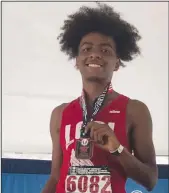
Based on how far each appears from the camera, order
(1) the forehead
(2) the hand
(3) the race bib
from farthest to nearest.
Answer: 1. (1) the forehead
2. (3) the race bib
3. (2) the hand

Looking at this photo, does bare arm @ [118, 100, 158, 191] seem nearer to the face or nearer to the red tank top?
the red tank top

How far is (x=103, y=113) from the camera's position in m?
0.96

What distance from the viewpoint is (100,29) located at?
1026 millimetres

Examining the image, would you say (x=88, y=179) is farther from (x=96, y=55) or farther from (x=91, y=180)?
(x=96, y=55)

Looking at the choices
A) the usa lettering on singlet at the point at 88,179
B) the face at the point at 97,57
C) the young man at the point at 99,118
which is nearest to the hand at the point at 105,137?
the young man at the point at 99,118

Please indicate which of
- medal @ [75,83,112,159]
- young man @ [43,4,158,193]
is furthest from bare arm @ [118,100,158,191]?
medal @ [75,83,112,159]

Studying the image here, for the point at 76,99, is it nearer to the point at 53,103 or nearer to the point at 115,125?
the point at 53,103

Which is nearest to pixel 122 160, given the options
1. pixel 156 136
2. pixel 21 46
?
pixel 156 136

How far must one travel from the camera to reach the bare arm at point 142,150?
0.92m

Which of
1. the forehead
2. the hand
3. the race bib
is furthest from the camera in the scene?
the forehead

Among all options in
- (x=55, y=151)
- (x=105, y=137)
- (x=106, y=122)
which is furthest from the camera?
(x=55, y=151)

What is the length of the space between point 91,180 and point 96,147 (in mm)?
98

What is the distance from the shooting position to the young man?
913 mm

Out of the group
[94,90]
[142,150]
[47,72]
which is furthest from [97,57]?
[142,150]
